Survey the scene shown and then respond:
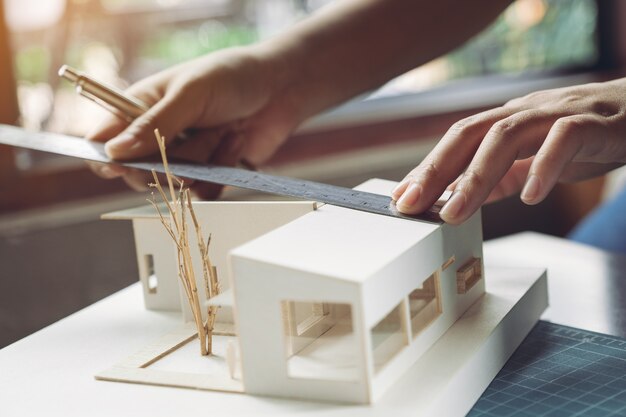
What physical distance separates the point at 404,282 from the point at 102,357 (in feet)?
1.41

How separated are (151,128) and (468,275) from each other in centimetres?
60

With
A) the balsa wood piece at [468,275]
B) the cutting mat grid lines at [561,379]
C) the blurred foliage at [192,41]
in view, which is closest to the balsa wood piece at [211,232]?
the balsa wood piece at [468,275]

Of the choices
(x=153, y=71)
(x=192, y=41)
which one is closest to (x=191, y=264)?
(x=153, y=71)

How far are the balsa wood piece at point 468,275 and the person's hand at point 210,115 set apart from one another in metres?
0.50

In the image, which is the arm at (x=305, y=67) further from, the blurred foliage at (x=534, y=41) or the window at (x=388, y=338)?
the blurred foliage at (x=534, y=41)

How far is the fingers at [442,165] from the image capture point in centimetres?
100

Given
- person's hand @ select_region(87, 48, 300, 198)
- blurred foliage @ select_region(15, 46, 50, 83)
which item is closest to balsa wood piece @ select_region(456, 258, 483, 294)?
person's hand @ select_region(87, 48, 300, 198)

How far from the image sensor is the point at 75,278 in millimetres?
2344

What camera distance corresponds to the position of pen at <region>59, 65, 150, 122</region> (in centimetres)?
131

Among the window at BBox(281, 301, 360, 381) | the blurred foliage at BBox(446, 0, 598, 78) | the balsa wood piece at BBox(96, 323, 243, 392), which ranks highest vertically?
the blurred foliage at BBox(446, 0, 598, 78)

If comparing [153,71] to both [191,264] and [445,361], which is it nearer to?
[191,264]

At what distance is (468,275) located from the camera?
3.48 feet

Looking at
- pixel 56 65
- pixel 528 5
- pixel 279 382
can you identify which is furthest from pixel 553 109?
pixel 528 5

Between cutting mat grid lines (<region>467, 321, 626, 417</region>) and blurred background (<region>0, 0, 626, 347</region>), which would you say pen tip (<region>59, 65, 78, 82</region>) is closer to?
blurred background (<region>0, 0, 626, 347</region>)
